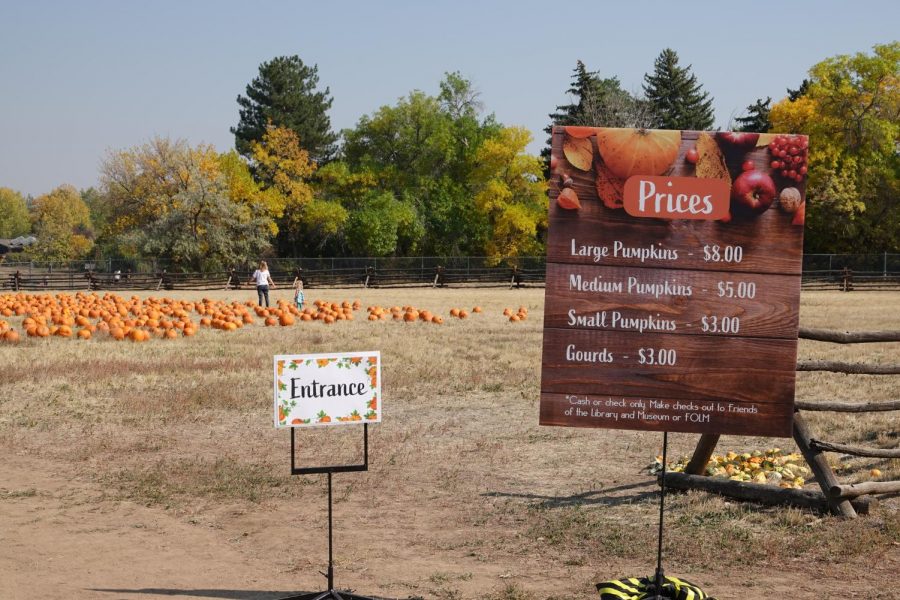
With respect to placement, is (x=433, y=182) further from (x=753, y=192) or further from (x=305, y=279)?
(x=753, y=192)

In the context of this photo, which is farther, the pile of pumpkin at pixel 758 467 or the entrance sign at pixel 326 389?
the pile of pumpkin at pixel 758 467

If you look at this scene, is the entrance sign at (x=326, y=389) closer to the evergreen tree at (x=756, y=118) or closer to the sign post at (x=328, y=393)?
the sign post at (x=328, y=393)

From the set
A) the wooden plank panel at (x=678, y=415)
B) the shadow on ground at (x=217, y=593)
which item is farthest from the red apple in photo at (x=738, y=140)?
the shadow on ground at (x=217, y=593)

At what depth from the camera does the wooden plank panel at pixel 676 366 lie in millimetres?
6277

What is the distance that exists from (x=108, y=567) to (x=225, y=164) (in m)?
62.9

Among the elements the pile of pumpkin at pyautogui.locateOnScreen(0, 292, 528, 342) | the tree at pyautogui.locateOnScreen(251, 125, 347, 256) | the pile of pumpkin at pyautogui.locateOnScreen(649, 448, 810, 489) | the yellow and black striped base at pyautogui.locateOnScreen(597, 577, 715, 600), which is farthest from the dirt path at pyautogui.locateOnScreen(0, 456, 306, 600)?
the tree at pyautogui.locateOnScreen(251, 125, 347, 256)

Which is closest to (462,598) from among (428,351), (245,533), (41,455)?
(245,533)

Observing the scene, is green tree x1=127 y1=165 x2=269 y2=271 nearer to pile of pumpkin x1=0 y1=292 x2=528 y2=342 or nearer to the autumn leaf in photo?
pile of pumpkin x1=0 y1=292 x2=528 y2=342

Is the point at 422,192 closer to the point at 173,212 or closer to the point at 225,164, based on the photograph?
the point at 225,164

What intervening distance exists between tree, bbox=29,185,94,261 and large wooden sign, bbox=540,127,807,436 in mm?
88665

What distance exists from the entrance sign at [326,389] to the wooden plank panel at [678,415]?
1268 millimetres

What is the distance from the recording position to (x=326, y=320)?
27109 mm

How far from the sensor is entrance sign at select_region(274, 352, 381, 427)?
6531 mm

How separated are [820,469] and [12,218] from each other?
170 m
